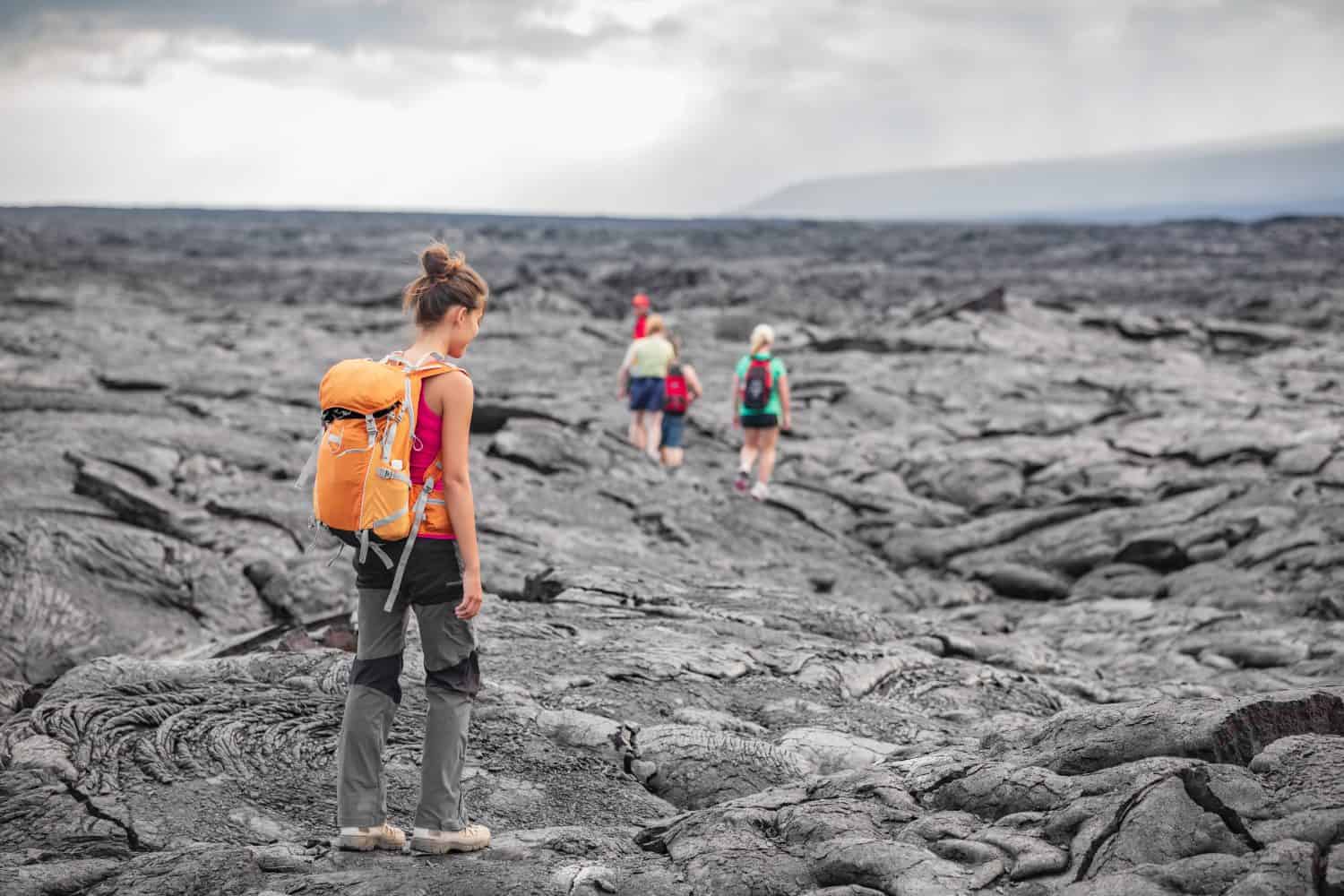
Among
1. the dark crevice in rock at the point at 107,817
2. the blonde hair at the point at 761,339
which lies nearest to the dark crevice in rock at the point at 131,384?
the blonde hair at the point at 761,339

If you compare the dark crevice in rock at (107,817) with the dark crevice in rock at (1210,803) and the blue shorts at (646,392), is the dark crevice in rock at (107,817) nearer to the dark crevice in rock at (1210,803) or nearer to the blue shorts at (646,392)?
the dark crevice in rock at (1210,803)

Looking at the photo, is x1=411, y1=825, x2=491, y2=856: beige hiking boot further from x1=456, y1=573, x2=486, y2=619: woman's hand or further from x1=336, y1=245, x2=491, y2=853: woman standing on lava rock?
x1=456, y1=573, x2=486, y2=619: woman's hand

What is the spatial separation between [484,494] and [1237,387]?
2321cm

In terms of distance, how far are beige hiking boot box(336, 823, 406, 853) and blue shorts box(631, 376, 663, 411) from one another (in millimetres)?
13318

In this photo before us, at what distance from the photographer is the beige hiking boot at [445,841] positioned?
208 inches

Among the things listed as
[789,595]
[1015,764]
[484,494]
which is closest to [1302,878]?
[1015,764]

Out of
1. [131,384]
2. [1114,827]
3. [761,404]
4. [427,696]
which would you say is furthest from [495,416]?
[1114,827]

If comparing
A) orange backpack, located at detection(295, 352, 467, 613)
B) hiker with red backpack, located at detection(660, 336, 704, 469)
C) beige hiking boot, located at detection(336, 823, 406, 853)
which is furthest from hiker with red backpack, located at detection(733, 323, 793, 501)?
beige hiking boot, located at detection(336, 823, 406, 853)

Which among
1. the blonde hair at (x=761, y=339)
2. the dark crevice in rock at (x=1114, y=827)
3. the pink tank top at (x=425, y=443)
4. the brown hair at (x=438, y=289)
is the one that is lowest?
the dark crevice in rock at (x=1114, y=827)

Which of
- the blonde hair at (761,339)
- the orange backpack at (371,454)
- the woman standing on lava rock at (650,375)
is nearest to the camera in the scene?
the orange backpack at (371,454)

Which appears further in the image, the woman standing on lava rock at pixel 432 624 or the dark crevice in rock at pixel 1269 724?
the dark crevice in rock at pixel 1269 724

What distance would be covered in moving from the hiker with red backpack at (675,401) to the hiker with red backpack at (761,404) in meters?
1.39

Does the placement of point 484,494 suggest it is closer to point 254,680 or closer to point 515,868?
point 254,680

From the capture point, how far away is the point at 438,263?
210 inches
